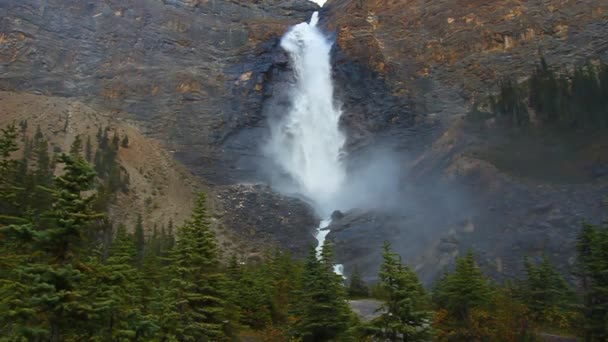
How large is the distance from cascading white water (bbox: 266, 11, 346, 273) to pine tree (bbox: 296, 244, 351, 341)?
48.0m

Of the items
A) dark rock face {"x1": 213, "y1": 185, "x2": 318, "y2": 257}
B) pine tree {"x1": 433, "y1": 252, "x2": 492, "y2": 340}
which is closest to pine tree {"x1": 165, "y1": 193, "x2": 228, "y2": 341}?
pine tree {"x1": 433, "y1": 252, "x2": 492, "y2": 340}

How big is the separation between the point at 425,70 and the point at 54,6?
69.9 metres

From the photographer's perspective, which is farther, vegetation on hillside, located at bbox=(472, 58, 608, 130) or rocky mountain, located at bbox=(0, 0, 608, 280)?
vegetation on hillside, located at bbox=(472, 58, 608, 130)

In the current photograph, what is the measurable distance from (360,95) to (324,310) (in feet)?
236

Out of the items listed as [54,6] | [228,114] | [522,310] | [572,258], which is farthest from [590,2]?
[54,6]

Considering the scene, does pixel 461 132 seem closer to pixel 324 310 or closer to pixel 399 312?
pixel 324 310

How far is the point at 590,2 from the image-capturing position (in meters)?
72.7

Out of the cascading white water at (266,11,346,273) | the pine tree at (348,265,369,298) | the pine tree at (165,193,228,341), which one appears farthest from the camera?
the cascading white water at (266,11,346,273)

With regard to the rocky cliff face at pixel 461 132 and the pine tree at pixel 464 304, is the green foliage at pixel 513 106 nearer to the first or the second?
the rocky cliff face at pixel 461 132

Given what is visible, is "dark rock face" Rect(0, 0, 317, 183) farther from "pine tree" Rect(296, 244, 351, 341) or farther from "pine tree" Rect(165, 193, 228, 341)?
"pine tree" Rect(165, 193, 228, 341)

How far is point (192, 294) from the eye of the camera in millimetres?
13523

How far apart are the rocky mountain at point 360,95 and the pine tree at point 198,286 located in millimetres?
29815

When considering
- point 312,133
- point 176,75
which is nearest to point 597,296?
point 312,133

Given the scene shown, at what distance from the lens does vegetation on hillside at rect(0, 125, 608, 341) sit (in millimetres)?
8953
